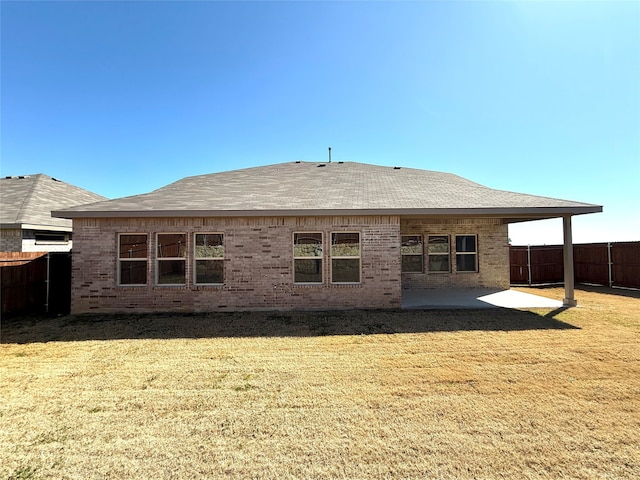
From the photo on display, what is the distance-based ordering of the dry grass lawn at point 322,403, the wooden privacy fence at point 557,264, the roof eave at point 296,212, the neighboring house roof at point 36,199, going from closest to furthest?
the dry grass lawn at point 322,403
the roof eave at point 296,212
the neighboring house roof at point 36,199
the wooden privacy fence at point 557,264

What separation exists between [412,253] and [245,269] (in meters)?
7.17

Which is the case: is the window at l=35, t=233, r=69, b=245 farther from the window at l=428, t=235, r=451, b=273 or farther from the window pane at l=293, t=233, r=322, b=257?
the window at l=428, t=235, r=451, b=273

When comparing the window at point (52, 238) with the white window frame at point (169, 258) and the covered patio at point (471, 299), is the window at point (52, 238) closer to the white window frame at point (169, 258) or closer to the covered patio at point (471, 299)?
the white window frame at point (169, 258)

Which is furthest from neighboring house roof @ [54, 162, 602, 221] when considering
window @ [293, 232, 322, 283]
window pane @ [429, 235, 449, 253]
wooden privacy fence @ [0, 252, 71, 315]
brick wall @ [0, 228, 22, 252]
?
brick wall @ [0, 228, 22, 252]

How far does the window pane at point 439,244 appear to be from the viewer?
43.0 feet

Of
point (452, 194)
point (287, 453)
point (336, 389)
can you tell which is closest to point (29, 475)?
point (287, 453)

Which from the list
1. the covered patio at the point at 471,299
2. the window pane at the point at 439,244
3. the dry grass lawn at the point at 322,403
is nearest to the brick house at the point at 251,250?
the covered patio at the point at 471,299

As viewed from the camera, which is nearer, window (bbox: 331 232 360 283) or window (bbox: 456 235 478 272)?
window (bbox: 331 232 360 283)

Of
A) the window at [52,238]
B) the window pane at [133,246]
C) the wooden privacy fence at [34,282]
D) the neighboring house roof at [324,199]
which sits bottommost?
the wooden privacy fence at [34,282]

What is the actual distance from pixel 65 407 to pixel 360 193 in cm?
890

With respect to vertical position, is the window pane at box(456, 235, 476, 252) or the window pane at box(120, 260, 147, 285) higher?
the window pane at box(456, 235, 476, 252)

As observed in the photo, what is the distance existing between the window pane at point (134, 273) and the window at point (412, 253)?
30.8 ft

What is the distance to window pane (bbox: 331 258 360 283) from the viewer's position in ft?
31.3

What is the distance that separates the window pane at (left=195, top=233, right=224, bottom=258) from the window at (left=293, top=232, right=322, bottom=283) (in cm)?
226
